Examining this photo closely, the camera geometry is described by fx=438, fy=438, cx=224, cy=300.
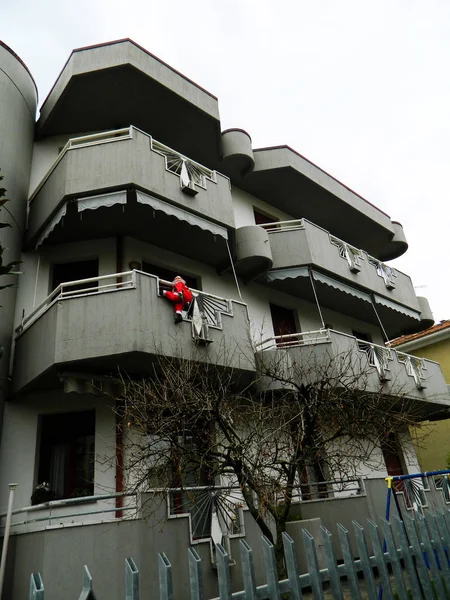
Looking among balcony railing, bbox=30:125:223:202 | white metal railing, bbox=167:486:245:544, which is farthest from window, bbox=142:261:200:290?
white metal railing, bbox=167:486:245:544

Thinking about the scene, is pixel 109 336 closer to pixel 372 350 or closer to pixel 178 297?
pixel 178 297

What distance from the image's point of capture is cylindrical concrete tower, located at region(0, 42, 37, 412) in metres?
9.97

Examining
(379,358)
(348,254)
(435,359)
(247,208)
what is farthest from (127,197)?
(435,359)

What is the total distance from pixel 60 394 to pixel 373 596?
7.88 meters

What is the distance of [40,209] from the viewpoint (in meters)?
11.1

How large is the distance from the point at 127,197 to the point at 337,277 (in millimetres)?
7530

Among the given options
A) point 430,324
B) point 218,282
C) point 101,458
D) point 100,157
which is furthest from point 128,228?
point 430,324

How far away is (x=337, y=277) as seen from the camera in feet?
47.8

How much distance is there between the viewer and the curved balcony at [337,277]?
13.7 meters

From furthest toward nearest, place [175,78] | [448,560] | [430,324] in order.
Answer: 1. [430,324]
2. [175,78]
3. [448,560]

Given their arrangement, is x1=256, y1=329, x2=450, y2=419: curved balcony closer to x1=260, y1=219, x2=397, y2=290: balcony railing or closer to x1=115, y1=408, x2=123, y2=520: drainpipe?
x1=260, y1=219, x2=397, y2=290: balcony railing

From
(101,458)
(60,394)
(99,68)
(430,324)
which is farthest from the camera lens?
(430,324)

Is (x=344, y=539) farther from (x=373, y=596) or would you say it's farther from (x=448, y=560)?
(x=448, y=560)

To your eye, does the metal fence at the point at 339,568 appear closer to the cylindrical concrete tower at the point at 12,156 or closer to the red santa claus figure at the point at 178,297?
the red santa claus figure at the point at 178,297
